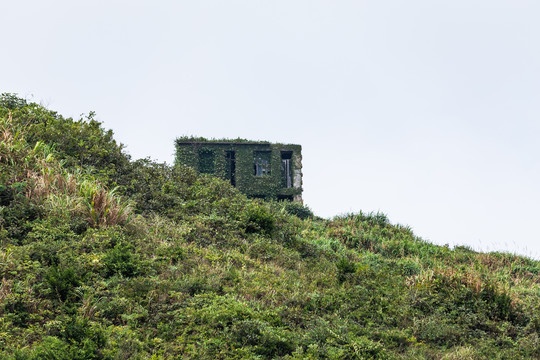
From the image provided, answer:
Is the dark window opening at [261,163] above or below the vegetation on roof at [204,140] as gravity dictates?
below

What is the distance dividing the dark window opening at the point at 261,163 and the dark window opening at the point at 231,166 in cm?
170

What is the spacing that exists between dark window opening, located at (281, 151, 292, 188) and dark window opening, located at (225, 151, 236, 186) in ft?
12.9

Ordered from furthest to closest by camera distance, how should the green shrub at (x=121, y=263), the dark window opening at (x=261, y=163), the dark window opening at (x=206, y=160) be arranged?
the dark window opening at (x=261, y=163) < the dark window opening at (x=206, y=160) < the green shrub at (x=121, y=263)

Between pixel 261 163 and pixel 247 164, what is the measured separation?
4.10ft

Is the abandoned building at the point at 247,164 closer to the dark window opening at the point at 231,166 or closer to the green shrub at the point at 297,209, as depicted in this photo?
the dark window opening at the point at 231,166

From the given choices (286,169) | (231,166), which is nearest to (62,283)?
(231,166)

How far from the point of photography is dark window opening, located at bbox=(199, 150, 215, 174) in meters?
33.9

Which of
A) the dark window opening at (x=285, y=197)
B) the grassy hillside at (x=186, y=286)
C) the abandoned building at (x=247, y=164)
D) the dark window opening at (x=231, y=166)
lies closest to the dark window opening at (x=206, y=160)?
the abandoned building at (x=247, y=164)

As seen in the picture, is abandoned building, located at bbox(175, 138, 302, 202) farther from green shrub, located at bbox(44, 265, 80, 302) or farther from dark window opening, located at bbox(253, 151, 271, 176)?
green shrub, located at bbox(44, 265, 80, 302)

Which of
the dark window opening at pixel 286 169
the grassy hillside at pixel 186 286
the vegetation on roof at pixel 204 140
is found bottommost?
the grassy hillside at pixel 186 286

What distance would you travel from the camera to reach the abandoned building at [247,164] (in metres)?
33.6

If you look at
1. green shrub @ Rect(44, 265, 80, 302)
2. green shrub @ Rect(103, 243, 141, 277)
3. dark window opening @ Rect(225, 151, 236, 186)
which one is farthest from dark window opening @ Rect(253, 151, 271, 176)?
green shrub @ Rect(44, 265, 80, 302)

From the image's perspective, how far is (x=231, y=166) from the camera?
34500mm

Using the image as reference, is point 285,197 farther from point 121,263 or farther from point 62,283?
point 62,283
